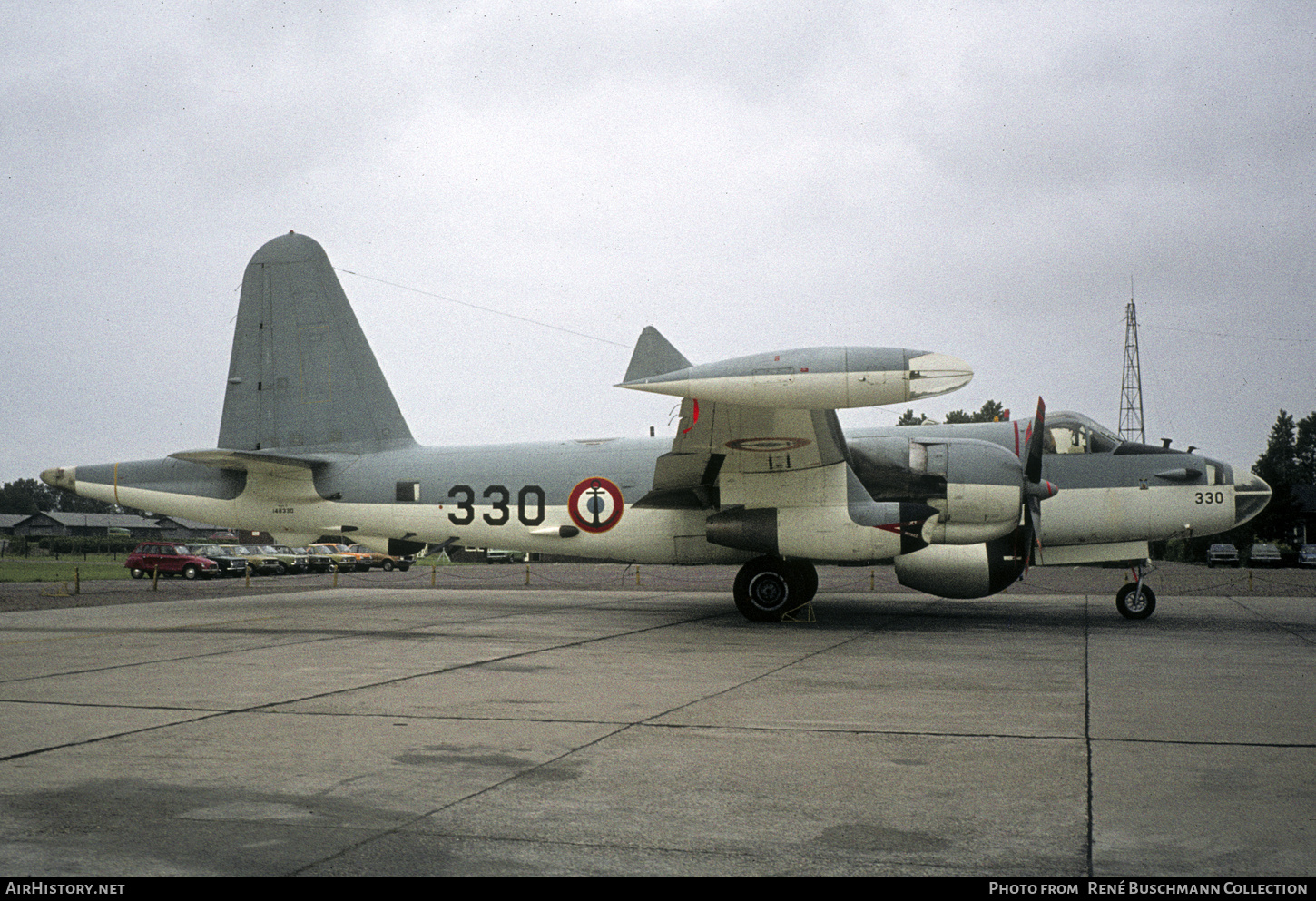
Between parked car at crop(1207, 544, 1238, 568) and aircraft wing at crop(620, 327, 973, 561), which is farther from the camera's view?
parked car at crop(1207, 544, 1238, 568)

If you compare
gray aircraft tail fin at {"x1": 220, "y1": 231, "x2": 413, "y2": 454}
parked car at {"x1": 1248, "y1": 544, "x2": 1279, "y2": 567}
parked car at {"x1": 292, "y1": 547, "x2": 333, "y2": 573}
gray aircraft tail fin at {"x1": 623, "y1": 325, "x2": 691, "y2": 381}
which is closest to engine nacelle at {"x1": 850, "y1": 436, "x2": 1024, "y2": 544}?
gray aircraft tail fin at {"x1": 623, "y1": 325, "x2": 691, "y2": 381}

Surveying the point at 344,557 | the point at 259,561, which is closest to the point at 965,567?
the point at 259,561

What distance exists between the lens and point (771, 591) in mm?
15992

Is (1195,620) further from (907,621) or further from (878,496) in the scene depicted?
(878,496)

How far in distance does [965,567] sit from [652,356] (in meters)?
6.59

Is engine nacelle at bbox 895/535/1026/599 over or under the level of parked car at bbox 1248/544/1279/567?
over

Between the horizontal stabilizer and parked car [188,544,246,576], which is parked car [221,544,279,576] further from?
the horizontal stabilizer

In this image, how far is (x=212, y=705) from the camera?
8.02 meters

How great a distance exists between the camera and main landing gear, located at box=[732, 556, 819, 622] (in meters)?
15.9

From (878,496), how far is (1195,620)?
5984mm

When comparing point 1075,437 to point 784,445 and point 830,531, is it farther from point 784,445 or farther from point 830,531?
point 784,445

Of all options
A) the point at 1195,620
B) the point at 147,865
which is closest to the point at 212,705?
the point at 147,865

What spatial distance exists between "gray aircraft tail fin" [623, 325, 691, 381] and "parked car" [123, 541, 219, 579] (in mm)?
31115

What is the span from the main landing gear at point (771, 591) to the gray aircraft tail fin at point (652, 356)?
161 inches
